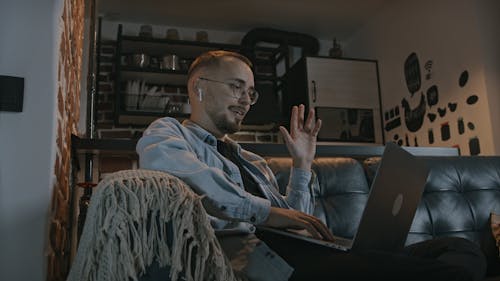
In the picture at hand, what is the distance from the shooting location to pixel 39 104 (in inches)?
55.4

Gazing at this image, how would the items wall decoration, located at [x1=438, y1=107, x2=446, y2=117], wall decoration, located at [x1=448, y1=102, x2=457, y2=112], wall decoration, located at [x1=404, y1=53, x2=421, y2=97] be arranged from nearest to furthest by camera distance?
wall decoration, located at [x1=448, y1=102, x2=457, y2=112] → wall decoration, located at [x1=438, y1=107, x2=446, y2=117] → wall decoration, located at [x1=404, y1=53, x2=421, y2=97]

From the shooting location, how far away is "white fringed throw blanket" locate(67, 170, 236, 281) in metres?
0.88

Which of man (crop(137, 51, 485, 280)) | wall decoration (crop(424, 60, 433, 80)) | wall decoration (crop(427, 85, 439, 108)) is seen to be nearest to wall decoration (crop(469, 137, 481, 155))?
wall decoration (crop(427, 85, 439, 108))

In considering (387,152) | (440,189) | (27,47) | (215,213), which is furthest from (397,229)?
(27,47)

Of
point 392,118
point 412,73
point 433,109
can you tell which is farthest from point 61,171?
point 392,118

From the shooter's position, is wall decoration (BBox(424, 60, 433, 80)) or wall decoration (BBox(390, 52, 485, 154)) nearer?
wall decoration (BBox(390, 52, 485, 154))

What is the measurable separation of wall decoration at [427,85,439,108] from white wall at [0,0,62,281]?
3.17 m

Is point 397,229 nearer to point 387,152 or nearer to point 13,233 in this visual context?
point 387,152

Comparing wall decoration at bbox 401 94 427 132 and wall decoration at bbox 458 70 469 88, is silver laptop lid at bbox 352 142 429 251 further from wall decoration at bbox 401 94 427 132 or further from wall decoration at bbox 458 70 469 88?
wall decoration at bbox 401 94 427 132

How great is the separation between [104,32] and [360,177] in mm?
3475

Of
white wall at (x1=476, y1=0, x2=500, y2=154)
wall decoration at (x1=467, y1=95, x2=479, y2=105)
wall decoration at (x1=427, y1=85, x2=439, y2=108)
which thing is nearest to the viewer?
white wall at (x1=476, y1=0, x2=500, y2=154)

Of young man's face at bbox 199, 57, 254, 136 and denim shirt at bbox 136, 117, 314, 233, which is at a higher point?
young man's face at bbox 199, 57, 254, 136

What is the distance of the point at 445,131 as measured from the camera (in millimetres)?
3719

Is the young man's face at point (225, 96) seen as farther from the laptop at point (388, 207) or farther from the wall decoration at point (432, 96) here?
the wall decoration at point (432, 96)
